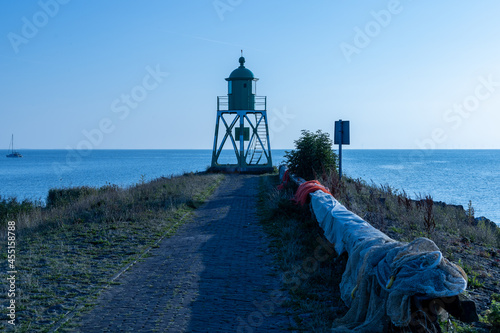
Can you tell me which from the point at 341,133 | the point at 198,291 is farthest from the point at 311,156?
the point at 198,291

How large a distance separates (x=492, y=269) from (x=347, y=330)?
14.7ft

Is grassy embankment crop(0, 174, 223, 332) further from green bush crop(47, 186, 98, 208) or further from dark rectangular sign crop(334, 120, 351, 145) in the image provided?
green bush crop(47, 186, 98, 208)

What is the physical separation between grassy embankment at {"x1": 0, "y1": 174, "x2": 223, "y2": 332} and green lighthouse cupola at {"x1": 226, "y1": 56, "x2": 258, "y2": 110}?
18318 mm

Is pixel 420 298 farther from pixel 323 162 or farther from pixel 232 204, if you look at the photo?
pixel 323 162

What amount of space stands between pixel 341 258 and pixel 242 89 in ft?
94.8

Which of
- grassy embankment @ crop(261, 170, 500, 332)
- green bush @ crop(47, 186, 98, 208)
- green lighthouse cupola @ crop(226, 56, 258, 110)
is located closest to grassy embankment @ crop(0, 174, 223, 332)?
grassy embankment @ crop(261, 170, 500, 332)

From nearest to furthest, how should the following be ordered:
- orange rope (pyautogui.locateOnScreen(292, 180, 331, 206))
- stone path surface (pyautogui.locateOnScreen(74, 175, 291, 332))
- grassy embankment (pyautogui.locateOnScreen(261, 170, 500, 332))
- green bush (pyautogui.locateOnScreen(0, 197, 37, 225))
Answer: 1. stone path surface (pyautogui.locateOnScreen(74, 175, 291, 332))
2. grassy embankment (pyautogui.locateOnScreen(261, 170, 500, 332))
3. orange rope (pyautogui.locateOnScreen(292, 180, 331, 206))
4. green bush (pyautogui.locateOnScreen(0, 197, 37, 225))

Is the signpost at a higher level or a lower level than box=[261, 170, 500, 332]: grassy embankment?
higher

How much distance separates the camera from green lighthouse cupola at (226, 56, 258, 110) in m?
36.2

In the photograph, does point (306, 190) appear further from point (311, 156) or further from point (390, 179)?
point (390, 179)

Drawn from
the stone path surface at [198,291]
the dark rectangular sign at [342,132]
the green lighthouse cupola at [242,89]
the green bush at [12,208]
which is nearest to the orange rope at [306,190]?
the stone path surface at [198,291]

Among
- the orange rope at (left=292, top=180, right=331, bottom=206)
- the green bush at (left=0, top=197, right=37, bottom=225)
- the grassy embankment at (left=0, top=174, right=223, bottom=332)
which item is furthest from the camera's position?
the green bush at (left=0, top=197, right=37, bottom=225)

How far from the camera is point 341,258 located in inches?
326

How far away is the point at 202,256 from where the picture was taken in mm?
9859
